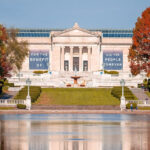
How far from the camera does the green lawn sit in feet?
252

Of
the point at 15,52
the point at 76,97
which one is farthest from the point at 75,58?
the point at 76,97

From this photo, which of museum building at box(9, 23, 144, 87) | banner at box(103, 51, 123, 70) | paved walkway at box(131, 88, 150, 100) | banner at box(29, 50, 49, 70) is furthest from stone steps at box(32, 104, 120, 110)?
banner at box(103, 51, 123, 70)

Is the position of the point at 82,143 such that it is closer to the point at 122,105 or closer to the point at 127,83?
the point at 122,105

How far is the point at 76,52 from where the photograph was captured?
15562 cm

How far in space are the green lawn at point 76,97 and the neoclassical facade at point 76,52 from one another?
5377 centimetres

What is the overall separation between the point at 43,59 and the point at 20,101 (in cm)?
8045

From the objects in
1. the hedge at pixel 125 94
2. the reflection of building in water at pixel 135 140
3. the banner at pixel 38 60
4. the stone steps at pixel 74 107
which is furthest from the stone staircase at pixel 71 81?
the reflection of building in water at pixel 135 140

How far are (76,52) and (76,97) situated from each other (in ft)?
242

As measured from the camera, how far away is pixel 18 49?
3610 inches

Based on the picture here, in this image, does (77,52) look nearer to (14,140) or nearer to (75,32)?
(75,32)

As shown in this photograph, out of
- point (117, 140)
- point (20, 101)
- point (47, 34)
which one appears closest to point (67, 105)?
point (20, 101)

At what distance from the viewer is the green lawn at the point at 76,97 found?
252 ft

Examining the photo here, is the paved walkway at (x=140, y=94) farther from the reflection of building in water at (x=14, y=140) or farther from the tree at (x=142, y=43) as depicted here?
the reflection of building in water at (x=14, y=140)

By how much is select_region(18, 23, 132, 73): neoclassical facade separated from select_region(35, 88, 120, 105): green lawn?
53770 mm
